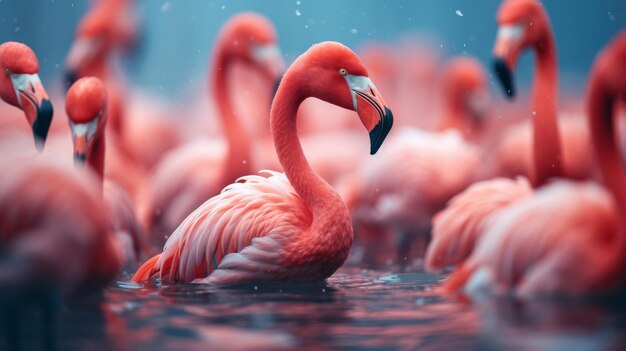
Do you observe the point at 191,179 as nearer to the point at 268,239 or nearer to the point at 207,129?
the point at 268,239

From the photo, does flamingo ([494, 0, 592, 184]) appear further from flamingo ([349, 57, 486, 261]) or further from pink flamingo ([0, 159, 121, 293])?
pink flamingo ([0, 159, 121, 293])

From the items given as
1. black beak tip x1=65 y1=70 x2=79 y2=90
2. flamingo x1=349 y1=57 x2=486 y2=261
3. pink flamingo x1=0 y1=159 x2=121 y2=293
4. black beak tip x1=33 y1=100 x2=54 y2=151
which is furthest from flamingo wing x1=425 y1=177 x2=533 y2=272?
black beak tip x1=65 y1=70 x2=79 y2=90

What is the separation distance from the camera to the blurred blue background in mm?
6301

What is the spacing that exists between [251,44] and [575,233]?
258 cm

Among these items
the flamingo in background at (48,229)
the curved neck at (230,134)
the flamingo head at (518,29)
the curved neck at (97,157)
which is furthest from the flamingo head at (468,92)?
the flamingo in background at (48,229)

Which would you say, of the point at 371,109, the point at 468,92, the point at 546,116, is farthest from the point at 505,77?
the point at 468,92

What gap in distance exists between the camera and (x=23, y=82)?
3395 millimetres

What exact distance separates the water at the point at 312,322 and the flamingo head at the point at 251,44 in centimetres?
190

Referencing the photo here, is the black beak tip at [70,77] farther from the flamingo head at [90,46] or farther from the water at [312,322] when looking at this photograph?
the water at [312,322]

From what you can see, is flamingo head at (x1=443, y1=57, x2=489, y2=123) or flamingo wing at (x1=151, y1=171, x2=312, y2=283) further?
flamingo head at (x1=443, y1=57, x2=489, y2=123)

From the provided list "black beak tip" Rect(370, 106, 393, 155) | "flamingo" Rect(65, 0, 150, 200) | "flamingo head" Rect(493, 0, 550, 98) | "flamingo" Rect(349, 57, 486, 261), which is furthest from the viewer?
"flamingo" Rect(65, 0, 150, 200)

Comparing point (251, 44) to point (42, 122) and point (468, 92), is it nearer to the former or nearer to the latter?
point (42, 122)

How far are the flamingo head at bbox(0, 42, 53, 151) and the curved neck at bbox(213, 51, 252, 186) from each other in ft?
4.11

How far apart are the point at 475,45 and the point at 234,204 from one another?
4307 millimetres
